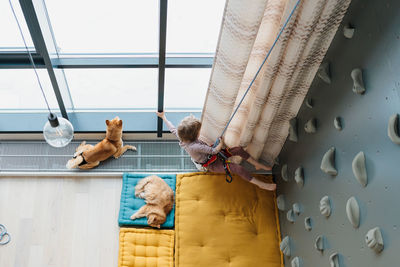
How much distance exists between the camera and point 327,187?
7.43 feet

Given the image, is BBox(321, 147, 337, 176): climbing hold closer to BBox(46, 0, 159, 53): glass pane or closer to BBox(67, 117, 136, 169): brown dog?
BBox(46, 0, 159, 53): glass pane

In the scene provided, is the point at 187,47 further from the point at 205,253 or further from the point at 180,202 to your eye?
the point at 205,253

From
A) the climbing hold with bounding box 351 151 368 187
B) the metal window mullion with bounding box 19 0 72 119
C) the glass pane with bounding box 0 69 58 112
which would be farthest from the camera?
the glass pane with bounding box 0 69 58 112

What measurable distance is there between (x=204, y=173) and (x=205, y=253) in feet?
1.76

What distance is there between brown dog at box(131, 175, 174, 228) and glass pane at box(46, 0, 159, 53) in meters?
0.88

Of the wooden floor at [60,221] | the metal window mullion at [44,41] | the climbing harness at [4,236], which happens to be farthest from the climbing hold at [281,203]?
the climbing harness at [4,236]

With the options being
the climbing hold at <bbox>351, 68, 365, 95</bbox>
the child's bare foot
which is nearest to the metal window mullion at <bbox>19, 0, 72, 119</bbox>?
the child's bare foot

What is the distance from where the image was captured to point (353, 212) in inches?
78.2

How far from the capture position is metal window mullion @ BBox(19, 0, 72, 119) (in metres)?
2.31

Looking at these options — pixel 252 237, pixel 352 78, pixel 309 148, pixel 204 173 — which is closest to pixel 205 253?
pixel 252 237

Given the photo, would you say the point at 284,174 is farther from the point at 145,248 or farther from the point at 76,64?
the point at 76,64

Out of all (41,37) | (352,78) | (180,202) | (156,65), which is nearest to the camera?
(352,78)

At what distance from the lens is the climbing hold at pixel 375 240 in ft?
5.84

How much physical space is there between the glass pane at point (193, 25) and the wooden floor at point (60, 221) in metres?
1.05
